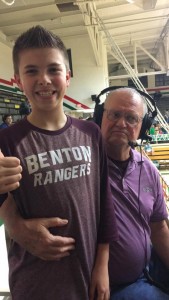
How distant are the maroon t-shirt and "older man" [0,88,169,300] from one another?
245mm

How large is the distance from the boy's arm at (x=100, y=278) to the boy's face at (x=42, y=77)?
0.51 metres

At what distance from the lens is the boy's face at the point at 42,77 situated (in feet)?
2.73

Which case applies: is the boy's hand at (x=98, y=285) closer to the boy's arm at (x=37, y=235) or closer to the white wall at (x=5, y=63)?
the boy's arm at (x=37, y=235)

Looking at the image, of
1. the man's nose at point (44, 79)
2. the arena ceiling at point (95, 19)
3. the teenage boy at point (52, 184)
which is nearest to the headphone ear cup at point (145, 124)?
the teenage boy at point (52, 184)

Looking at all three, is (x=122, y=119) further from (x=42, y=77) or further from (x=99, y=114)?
(x=42, y=77)

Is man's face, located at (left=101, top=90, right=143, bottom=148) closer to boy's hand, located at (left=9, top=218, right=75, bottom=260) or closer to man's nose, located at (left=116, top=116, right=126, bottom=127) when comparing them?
man's nose, located at (left=116, top=116, right=126, bottom=127)

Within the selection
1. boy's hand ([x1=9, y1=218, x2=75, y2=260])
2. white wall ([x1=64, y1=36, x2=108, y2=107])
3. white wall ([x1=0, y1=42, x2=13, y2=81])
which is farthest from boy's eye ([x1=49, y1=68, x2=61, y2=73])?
white wall ([x1=64, y1=36, x2=108, y2=107])

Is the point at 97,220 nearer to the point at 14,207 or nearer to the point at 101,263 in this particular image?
the point at 101,263

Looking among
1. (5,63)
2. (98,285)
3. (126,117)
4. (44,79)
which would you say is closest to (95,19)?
(5,63)

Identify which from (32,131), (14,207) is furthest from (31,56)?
(14,207)

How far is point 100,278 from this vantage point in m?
0.90

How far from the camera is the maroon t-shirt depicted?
2.66 ft

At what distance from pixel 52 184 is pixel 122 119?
569 millimetres

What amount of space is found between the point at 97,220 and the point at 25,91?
1.60 feet
